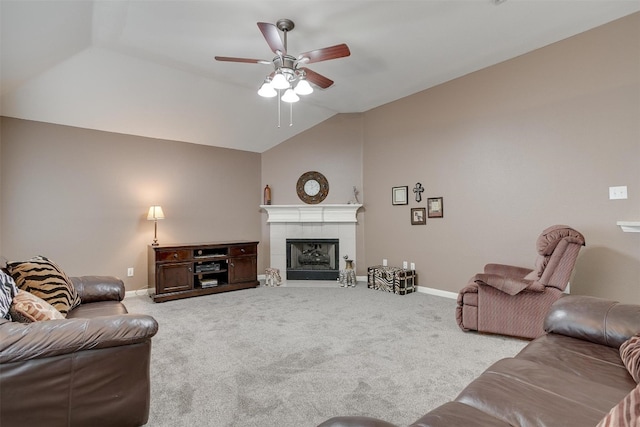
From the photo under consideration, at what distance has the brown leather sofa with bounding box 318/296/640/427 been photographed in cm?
105

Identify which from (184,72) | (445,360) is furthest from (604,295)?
(184,72)

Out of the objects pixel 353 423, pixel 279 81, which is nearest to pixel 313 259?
pixel 279 81

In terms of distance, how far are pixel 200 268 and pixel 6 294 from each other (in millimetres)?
3198

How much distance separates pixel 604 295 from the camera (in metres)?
3.25

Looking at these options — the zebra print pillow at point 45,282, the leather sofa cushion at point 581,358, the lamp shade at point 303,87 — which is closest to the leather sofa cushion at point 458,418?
the leather sofa cushion at point 581,358

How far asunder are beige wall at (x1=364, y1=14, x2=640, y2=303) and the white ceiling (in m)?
0.28

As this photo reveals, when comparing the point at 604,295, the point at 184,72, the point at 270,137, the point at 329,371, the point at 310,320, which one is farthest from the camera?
the point at 270,137

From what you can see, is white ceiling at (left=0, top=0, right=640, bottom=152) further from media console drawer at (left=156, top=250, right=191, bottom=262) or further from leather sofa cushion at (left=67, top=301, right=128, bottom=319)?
leather sofa cushion at (left=67, top=301, right=128, bottom=319)

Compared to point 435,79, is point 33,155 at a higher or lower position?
lower

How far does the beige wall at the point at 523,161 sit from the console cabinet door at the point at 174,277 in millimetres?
3055

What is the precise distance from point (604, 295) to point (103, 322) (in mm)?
4291

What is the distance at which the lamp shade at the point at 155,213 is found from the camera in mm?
4648

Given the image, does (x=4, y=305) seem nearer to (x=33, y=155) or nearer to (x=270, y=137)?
(x=33, y=155)

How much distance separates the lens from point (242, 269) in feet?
16.9
